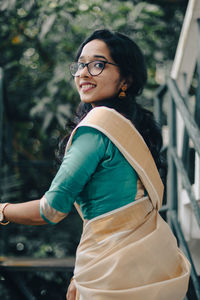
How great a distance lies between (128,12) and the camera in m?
4.55

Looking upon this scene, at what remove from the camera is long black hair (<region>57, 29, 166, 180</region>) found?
1553mm

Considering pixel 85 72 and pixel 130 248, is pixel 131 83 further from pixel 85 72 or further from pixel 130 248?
pixel 130 248

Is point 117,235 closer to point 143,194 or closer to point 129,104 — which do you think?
point 143,194

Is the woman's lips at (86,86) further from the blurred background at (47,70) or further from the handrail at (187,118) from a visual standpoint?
the blurred background at (47,70)

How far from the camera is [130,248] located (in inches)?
50.0

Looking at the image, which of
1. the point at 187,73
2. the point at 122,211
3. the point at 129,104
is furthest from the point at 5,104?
the point at 122,211

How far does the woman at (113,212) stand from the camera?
1.25 meters

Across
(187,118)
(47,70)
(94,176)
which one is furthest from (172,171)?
(47,70)

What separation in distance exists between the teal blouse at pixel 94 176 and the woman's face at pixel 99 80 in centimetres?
24

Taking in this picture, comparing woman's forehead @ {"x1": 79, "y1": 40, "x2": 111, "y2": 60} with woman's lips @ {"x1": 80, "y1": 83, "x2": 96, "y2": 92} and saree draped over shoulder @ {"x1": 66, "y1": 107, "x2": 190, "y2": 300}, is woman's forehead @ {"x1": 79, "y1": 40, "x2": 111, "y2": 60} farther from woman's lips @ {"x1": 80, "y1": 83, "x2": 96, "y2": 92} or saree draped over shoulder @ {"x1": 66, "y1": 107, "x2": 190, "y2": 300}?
saree draped over shoulder @ {"x1": 66, "y1": 107, "x2": 190, "y2": 300}

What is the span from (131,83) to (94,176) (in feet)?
1.47

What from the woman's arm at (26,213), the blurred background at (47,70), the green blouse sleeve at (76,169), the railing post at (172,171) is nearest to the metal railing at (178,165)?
the railing post at (172,171)

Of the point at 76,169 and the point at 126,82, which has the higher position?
the point at 126,82

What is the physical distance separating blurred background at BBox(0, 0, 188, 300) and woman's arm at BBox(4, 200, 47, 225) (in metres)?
2.70
